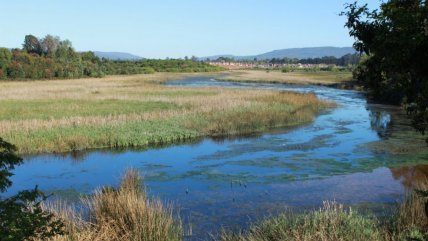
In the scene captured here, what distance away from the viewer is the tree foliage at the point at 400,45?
5.02 m

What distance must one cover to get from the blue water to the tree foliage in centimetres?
655

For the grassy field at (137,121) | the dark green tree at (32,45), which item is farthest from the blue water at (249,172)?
the dark green tree at (32,45)

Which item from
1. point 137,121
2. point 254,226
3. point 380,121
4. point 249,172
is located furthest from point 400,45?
point 380,121

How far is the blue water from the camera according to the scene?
14039 mm

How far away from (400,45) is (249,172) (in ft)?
45.0

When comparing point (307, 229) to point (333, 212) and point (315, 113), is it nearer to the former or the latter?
point (333, 212)

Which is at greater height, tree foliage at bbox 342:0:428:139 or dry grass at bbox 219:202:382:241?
tree foliage at bbox 342:0:428:139

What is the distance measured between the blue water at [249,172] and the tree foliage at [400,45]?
21.5 ft

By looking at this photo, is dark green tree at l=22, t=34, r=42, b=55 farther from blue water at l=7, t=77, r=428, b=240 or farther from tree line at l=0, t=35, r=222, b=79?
blue water at l=7, t=77, r=428, b=240

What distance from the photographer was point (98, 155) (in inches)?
869

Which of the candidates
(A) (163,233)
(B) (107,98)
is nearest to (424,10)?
(A) (163,233)

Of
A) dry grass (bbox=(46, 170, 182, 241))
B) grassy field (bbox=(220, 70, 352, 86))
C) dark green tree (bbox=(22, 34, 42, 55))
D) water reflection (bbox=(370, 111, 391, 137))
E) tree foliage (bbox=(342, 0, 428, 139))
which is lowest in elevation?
grassy field (bbox=(220, 70, 352, 86))

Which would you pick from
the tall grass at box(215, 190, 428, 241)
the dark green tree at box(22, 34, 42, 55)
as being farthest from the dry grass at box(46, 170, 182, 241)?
the dark green tree at box(22, 34, 42, 55)

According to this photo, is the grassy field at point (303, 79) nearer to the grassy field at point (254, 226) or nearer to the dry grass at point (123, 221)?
the grassy field at point (254, 226)
